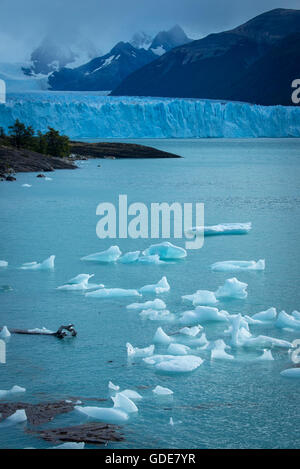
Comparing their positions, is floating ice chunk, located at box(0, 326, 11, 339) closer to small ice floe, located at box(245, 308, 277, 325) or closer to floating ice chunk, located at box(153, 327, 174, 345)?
floating ice chunk, located at box(153, 327, 174, 345)

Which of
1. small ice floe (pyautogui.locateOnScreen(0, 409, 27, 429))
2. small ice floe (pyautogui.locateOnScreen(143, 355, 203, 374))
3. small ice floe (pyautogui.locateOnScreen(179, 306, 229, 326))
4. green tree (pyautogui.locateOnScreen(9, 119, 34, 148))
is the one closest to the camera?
small ice floe (pyautogui.locateOnScreen(0, 409, 27, 429))

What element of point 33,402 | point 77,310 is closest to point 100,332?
point 77,310

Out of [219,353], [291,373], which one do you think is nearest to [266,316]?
[219,353]

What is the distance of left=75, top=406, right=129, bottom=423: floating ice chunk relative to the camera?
4.83m

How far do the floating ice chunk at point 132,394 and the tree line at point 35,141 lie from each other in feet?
97.3

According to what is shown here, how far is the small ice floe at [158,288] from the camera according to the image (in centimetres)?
832

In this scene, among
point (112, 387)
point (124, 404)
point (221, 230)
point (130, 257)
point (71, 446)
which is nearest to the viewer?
point (71, 446)

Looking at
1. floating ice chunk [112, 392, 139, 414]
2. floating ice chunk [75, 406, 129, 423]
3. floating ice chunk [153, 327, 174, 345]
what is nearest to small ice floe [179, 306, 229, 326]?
floating ice chunk [153, 327, 174, 345]

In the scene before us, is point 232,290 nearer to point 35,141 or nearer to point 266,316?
point 266,316

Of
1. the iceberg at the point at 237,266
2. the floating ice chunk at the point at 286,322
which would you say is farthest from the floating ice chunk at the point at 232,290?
the iceberg at the point at 237,266

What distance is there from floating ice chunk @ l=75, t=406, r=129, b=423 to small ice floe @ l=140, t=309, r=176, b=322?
2.37 meters

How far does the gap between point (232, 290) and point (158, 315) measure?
1.25 meters

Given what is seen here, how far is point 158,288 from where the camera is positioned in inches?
327

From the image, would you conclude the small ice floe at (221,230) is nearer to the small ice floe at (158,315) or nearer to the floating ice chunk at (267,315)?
the small ice floe at (158,315)
